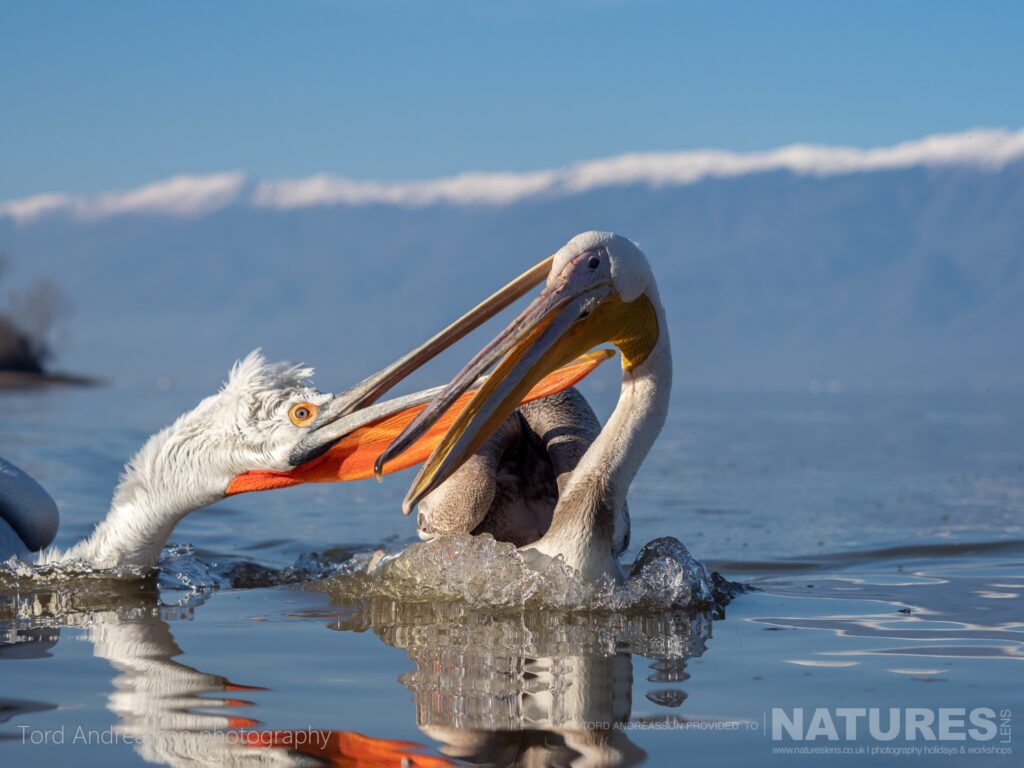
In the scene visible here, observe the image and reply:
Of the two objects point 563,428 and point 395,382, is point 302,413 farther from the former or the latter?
point 563,428

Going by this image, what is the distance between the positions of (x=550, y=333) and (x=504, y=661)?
35.5 inches

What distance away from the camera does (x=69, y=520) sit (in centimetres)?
716

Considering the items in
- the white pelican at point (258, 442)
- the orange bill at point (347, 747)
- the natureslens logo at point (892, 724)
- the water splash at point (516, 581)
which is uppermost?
the white pelican at point (258, 442)

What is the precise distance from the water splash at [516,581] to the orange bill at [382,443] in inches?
14.1

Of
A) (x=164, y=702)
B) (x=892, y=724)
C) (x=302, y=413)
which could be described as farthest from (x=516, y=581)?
(x=892, y=724)

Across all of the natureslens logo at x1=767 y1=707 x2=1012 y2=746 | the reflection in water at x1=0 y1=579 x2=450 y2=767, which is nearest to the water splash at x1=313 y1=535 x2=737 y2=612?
the reflection in water at x1=0 y1=579 x2=450 y2=767

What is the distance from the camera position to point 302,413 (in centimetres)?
399

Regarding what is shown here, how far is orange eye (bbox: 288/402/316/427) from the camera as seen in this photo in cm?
397

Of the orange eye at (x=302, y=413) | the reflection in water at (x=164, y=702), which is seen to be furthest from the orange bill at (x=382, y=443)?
the reflection in water at (x=164, y=702)

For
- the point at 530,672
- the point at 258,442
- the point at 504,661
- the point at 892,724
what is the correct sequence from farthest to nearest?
the point at 258,442 → the point at 504,661 → the point at 530,672 → the point at 892,724

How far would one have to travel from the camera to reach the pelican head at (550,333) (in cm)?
355

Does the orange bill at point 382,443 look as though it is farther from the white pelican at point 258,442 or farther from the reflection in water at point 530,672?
the reflection in water at point 530,672

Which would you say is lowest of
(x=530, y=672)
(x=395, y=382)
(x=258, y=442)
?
(x=530, y=672)

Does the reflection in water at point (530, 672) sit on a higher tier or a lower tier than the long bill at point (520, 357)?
lower
